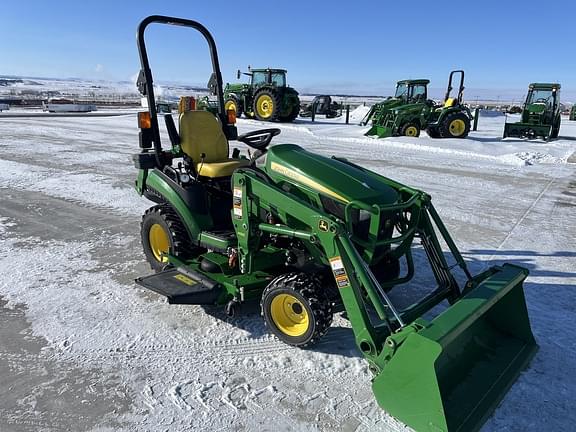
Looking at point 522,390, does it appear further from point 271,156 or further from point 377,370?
point 271,156

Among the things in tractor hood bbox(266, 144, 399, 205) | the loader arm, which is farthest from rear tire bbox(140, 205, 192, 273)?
tractor hood bbox(266, 144, 399, 205)

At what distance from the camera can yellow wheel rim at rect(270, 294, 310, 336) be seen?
304 centimetres

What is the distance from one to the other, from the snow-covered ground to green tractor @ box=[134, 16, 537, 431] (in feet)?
0.70

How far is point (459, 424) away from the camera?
88.2 inches

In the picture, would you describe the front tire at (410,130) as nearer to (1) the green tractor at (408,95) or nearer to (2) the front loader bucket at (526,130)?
(1) the green tractor at (408,95)

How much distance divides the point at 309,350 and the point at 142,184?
2.40 m

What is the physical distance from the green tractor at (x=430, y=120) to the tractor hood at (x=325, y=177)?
518 inches

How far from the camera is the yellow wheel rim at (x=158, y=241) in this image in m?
4.10

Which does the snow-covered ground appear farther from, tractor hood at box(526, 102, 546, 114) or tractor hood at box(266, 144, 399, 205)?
tractor hood at box(526, 102, 546, 114)

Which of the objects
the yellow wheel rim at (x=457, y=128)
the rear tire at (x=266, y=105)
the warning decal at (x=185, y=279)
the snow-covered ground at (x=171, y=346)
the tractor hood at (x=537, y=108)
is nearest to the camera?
the snow-covered ground at (x=171, y=346)

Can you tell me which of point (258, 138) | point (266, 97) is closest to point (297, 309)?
point (258, 138)

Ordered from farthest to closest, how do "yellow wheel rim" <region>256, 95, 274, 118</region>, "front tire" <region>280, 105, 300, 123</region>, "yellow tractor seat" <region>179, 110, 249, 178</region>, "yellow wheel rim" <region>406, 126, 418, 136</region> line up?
"front tire" <region>280, 105, 300, 123</region> → "yellow wheel rim" <region>256, 95, 274, 118</region> → "yellow wheel rim" <region>406, 126, 418, 136</region> → "yellow tractor seat" <region>179, 110, 249, 178</region>

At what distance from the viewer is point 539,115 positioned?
17109mm

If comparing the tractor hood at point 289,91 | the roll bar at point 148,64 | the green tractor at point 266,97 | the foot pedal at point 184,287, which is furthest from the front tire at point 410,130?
the foot pedal at point 184,287
